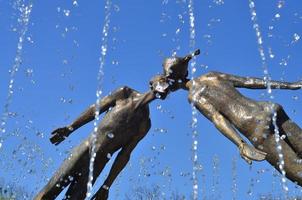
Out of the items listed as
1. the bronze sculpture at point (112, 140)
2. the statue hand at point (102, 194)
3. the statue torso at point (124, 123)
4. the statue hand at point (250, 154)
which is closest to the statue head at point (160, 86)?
the bronze sculpture at point (112, 140)

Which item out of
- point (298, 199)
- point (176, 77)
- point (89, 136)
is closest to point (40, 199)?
point (89, 136)

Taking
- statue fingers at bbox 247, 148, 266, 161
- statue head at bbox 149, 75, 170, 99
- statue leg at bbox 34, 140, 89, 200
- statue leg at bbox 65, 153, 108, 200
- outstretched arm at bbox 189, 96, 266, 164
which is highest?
statue head at bbox 149, 75, 170, 99

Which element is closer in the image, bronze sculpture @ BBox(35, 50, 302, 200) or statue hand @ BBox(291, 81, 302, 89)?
bronze sculpture @ BBox(35, 50, 302, 200)

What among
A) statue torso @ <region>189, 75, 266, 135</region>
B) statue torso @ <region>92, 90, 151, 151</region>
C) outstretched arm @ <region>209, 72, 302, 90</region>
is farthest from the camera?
statue torso @ <region>92, 90, 151, 151</region>

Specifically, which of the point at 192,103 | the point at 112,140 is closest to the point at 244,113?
the point at 192,103

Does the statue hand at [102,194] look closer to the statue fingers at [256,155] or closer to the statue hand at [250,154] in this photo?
the statue hand at [250,154]

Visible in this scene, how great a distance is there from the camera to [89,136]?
876 centimetres

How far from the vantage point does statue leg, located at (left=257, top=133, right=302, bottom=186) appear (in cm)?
733

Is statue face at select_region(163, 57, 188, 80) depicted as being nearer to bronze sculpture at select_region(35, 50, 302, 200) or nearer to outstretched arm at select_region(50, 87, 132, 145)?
bronze sculpture at select_region(35, 50, 302, 200)

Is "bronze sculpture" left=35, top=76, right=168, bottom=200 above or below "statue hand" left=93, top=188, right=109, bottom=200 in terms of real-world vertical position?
above

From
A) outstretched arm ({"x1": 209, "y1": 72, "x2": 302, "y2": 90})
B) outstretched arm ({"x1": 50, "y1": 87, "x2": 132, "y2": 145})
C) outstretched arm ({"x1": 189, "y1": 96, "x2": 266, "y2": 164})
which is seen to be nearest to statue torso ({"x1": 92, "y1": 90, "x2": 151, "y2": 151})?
outstretched arm ({"x1": 50, "y1": 87, "x2": 132, "y2": 145})

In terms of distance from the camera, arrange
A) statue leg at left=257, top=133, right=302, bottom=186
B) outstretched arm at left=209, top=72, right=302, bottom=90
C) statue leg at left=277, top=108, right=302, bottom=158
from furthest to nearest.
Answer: outstretched arm at left=209, top=72, right=302, bottom=90
statue leg at left=277, top=108, right=302, bottom=158
statue leg at left=257, top=133, right=302, bottom=186

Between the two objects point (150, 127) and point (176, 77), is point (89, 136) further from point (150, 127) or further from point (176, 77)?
point (176, 77)

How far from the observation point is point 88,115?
9.20 meters
